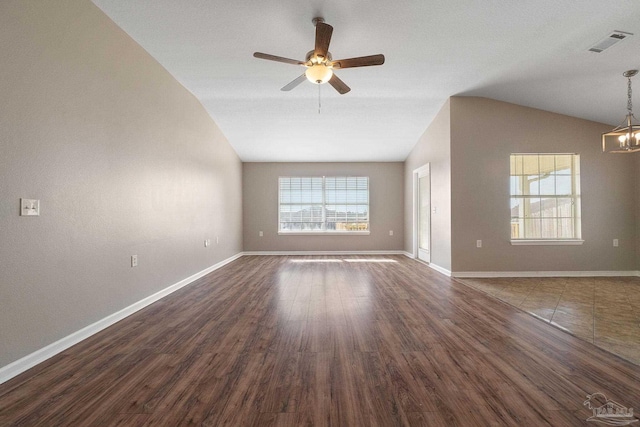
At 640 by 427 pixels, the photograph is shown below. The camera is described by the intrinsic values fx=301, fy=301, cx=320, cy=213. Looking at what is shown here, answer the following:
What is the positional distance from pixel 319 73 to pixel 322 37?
370mm

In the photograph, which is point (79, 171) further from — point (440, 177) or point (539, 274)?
point (539, 274)

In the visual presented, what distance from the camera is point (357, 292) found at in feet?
12.5

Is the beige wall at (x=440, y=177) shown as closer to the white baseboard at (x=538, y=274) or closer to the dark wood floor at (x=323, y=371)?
the white baseboard at (x=538, y=274)

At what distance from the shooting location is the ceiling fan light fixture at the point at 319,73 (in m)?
2.89

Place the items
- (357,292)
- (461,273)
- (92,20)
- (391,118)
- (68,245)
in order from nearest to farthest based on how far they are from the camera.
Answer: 1. (68,245)
2. (92,20)
3. (357,292)
4. (461,273)
5. (391,118)

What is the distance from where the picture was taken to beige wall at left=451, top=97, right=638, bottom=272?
15.5 feet

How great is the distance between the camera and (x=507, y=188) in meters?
4.75

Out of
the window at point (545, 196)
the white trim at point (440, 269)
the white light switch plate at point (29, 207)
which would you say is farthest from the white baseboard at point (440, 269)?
the white light switch plate at point (29, 207)

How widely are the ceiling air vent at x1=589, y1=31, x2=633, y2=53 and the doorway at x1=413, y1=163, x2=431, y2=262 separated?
2875 mm

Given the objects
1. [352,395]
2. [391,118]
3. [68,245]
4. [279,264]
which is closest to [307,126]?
[391,118]

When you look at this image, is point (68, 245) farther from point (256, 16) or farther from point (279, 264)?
point (279, 264)

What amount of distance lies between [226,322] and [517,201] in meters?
4.75

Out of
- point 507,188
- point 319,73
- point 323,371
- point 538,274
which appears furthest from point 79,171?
point 538,274

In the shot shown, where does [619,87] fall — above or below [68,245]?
above
